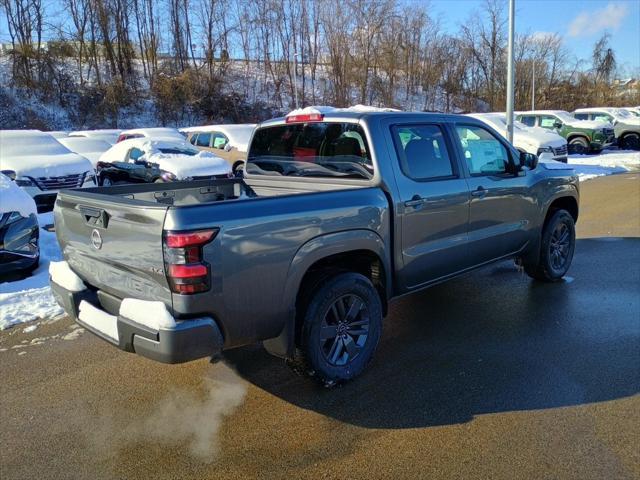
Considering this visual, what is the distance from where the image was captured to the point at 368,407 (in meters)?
3.54

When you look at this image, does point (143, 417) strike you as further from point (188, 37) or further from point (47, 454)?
point (188, 37)

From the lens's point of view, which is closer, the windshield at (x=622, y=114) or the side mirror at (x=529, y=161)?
the side mirror at (x=529, y=161)

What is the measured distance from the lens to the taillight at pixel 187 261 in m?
2.94

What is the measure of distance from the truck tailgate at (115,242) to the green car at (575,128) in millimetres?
23435

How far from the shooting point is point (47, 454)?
3.10 m

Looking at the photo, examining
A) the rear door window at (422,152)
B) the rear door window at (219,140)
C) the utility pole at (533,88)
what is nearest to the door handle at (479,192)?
the rear door window at (422,152)

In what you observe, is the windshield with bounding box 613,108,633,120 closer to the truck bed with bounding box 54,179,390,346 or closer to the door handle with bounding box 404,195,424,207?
the door handle with bounding box 404,195,424,207

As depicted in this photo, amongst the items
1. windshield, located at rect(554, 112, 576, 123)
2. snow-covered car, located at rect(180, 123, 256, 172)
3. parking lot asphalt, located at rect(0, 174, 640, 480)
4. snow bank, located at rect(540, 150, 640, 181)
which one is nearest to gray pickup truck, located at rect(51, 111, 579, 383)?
parking lot asphalt, located at rect(0, 174, 640, 480)

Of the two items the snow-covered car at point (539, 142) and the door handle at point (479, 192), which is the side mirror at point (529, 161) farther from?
the snow-covered car at point (539, 142)

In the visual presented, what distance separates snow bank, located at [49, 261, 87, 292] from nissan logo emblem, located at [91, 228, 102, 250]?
1.27ft

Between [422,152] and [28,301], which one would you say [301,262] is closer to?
[422,152]

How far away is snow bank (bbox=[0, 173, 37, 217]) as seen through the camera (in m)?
6.24

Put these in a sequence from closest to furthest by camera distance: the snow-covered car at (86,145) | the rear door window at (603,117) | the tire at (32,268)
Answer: the tire at (32,268)
the snow-covered car at (86,145)
the rear door window at (603,117)

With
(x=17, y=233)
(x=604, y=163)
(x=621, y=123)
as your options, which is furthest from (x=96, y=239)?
(x=621, y=123)
